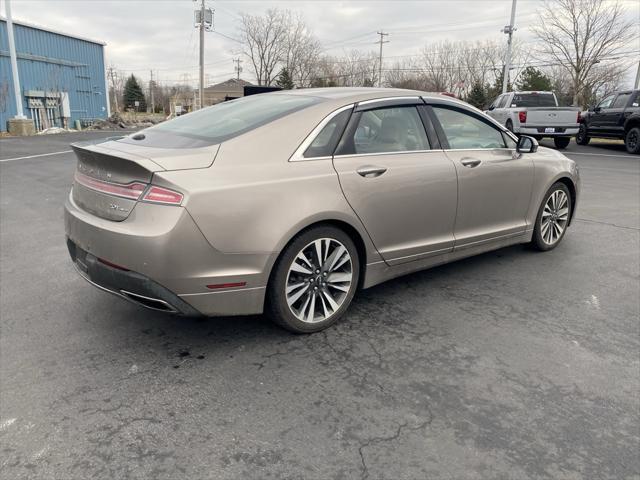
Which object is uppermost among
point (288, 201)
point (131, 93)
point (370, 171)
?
point (131, 93)

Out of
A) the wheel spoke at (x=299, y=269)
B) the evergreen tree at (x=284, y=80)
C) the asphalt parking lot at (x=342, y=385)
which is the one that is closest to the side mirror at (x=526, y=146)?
the asphalt parking lot at (x=342, y=385)

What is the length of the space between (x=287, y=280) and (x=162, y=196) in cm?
92

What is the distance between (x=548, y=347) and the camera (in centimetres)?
335

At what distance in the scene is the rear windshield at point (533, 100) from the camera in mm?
18000

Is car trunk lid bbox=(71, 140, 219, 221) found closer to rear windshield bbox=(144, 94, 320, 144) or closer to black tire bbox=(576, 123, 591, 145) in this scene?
rear windshield bbox=(144, 94, 320, 144)

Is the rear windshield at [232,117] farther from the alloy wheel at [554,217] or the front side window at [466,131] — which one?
the alloy wheel at [554,217]

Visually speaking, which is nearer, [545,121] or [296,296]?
[296,296]

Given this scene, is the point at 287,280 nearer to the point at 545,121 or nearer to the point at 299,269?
the point at 299,269

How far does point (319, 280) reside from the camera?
3395mm

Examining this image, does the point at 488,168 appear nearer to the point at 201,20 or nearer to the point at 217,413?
the point at 217,413

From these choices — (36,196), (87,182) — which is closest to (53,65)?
(36,196)

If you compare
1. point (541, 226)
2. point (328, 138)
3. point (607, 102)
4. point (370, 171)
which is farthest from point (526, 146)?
point (607, 102)

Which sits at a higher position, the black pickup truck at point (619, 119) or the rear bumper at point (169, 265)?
the black pickup truck at point (619, 119)

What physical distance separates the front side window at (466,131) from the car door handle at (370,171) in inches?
35.7
